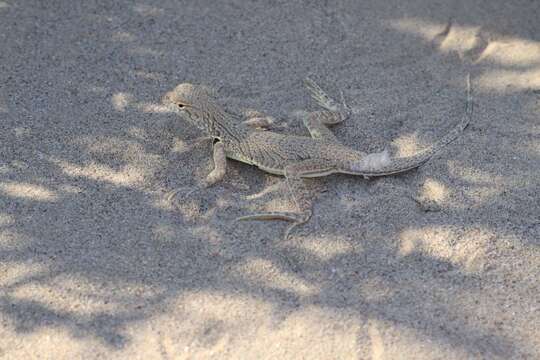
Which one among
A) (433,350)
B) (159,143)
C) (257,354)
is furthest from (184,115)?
(433,350)

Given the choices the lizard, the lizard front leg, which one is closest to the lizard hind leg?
the lizard

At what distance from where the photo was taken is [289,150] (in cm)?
460

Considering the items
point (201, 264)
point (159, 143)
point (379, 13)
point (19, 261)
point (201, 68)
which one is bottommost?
point (19, 261)

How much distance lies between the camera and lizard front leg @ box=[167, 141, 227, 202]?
4535 millimetres

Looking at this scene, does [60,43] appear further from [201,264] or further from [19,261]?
[201,264]

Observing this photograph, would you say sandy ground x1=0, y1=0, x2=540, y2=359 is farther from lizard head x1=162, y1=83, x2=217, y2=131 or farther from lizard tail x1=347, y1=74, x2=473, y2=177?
lizard head x1=162, y1=83, x2=217, y2=131

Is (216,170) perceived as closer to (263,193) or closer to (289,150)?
(263,193)

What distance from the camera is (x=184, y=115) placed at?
484 centimetres

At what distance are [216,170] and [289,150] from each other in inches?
21.2

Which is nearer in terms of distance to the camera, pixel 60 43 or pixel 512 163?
pixel 512 163

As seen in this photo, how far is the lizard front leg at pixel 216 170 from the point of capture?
14.9 feet

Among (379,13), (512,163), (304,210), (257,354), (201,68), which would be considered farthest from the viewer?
(379,13)

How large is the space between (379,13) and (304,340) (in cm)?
352

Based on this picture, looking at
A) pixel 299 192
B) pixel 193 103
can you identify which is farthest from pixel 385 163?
pixel 193 103
